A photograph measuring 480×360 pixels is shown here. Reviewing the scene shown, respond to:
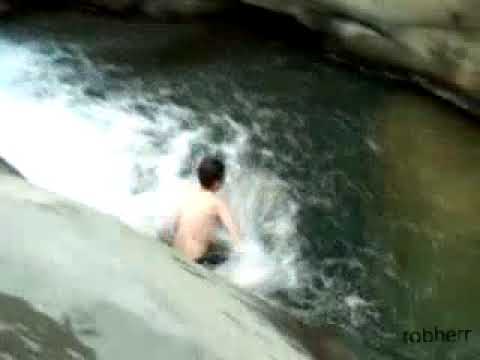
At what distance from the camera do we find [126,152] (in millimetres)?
6484

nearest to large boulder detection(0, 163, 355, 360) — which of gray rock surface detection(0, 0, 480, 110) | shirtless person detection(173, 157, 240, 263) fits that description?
shirtless person detection(173, 157, 240, 263)

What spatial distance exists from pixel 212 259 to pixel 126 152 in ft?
5.35

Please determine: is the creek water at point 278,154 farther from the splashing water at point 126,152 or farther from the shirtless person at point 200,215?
the shirtless person at point 200,215

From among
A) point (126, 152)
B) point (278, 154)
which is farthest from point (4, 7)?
point (278, 154)

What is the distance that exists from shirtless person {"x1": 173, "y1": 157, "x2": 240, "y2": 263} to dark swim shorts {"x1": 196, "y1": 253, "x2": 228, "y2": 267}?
0.08ft

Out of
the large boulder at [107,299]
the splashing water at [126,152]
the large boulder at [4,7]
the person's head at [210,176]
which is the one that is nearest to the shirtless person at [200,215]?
the person's head at [210,176]

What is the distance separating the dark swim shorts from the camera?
5098 millimetres

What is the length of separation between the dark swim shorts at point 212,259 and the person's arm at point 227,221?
4.5 inches

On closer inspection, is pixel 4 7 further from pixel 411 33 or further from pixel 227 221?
pixel 227 221

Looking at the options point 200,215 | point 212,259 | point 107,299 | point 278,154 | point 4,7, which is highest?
point 4,7

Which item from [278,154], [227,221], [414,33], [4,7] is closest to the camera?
[227,221]

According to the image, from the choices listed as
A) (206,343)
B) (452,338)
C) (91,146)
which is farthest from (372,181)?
(206,343)

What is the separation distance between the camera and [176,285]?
322 cm

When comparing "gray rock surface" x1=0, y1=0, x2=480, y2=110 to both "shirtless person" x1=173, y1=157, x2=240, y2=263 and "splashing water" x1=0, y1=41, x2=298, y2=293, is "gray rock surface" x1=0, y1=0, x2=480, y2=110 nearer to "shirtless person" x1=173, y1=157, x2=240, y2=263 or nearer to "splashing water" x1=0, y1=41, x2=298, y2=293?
"splashing water" x1=0, y1=41, x2=298, y2=293
